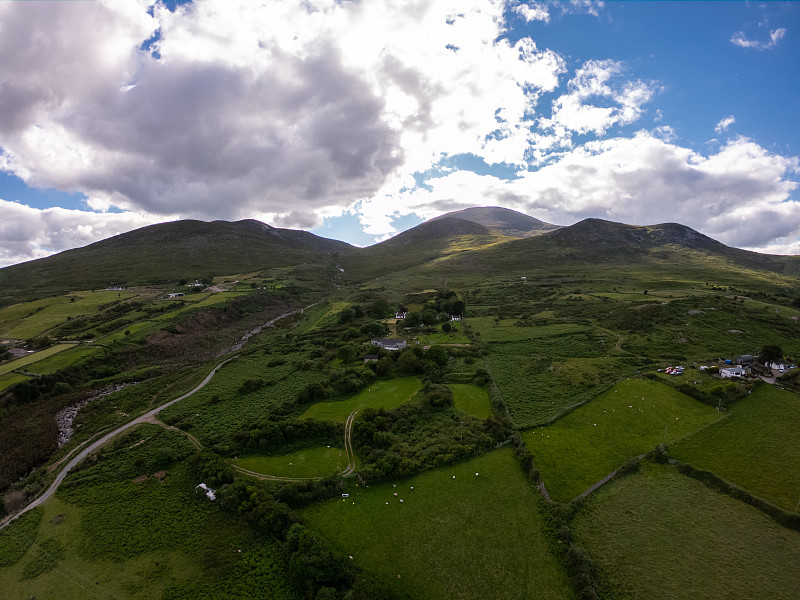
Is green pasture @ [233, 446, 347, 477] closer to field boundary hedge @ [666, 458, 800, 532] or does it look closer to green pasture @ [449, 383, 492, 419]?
green pasture @ [449, 383, 492, 419]

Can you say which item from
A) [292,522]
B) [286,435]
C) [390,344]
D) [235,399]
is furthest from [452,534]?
[390,344]

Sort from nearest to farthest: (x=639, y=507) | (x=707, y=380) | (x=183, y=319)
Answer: (x=639, y=507) → (x=707, y=380) → (x=183, y=319)

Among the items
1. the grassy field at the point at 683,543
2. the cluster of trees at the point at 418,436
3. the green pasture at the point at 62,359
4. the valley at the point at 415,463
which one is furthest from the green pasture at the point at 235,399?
the grassy field at the point at 683,543

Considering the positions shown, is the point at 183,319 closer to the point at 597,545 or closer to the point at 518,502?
the point at 518,502

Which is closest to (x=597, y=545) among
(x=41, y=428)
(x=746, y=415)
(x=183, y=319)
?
(x=746, y=415)

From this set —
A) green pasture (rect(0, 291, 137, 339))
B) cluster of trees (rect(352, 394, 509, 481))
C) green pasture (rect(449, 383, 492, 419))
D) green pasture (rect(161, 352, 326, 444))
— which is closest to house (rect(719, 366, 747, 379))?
green pasture (rect(449, 383, 492, 419))

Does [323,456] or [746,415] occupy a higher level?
[746,415]
